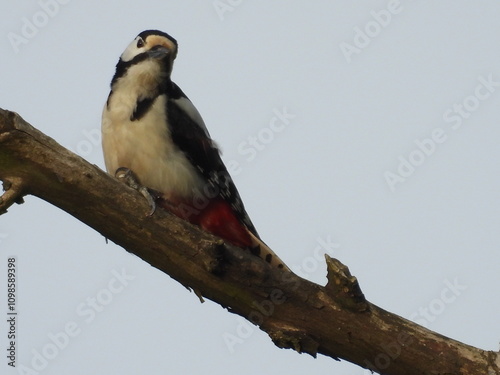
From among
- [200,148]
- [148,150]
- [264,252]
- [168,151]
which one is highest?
[200,148]

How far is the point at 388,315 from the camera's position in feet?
12.1

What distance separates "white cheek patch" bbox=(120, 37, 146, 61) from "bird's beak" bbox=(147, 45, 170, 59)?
4.8 inches

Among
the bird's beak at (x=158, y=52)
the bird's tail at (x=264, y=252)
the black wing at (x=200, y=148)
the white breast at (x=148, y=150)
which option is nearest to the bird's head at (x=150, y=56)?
the bird's beak at (x=158, y=52)

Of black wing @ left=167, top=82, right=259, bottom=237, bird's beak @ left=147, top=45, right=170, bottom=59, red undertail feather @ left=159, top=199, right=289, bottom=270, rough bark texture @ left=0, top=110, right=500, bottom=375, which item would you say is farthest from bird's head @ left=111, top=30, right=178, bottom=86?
rough bark texture @ left=0, top=110, right=500, bottom=375

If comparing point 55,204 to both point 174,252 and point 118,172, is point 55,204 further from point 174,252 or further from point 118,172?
point 118,172

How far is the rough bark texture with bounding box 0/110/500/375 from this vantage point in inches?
140

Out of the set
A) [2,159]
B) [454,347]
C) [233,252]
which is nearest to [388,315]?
[454,347]

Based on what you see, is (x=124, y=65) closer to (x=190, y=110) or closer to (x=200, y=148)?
(x=190, y=110)

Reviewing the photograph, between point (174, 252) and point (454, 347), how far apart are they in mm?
1538

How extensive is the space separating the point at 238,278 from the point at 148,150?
1.45 meters

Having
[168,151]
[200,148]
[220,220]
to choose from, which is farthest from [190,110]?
[220,220]

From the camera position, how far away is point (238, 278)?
3.78m

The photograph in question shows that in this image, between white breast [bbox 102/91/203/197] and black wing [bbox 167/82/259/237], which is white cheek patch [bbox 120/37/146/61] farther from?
white breast [bbox 102/91/203/197]

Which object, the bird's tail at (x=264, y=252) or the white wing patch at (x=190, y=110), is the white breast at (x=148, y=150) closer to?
the white wing patch at (x=190, y=110)
